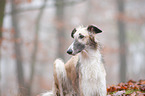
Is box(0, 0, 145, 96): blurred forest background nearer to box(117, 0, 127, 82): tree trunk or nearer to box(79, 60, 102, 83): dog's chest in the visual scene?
box(117, 0, 127, 82): tree trunk

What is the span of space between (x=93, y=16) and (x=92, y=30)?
22.8 m

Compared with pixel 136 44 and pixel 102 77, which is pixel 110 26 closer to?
pixel 136 44

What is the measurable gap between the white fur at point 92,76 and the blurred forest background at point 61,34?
32.7 feet

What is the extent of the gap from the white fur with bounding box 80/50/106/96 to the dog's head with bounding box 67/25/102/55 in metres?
0.18

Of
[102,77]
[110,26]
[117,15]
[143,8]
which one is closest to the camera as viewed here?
[102,77]

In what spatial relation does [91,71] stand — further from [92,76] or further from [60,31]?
[60,31]

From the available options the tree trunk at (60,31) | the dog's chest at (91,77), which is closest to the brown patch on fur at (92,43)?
the dog's chest at (91,77)

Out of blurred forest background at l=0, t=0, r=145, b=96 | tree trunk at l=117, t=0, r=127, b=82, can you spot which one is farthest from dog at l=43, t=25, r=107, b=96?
tree trunk at l=117, t=0, r=127, b=82

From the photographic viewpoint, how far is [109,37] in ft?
103

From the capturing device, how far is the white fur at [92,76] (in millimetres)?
4707

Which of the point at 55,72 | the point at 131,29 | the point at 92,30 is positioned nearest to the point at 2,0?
the point at 55,72

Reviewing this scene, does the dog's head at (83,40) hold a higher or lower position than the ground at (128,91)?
higher

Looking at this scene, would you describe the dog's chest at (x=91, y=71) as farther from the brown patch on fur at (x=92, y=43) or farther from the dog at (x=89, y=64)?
the brown patch on fur at (x=92, y=43)

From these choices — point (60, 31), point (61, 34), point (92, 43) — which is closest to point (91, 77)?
point (92, 43)
